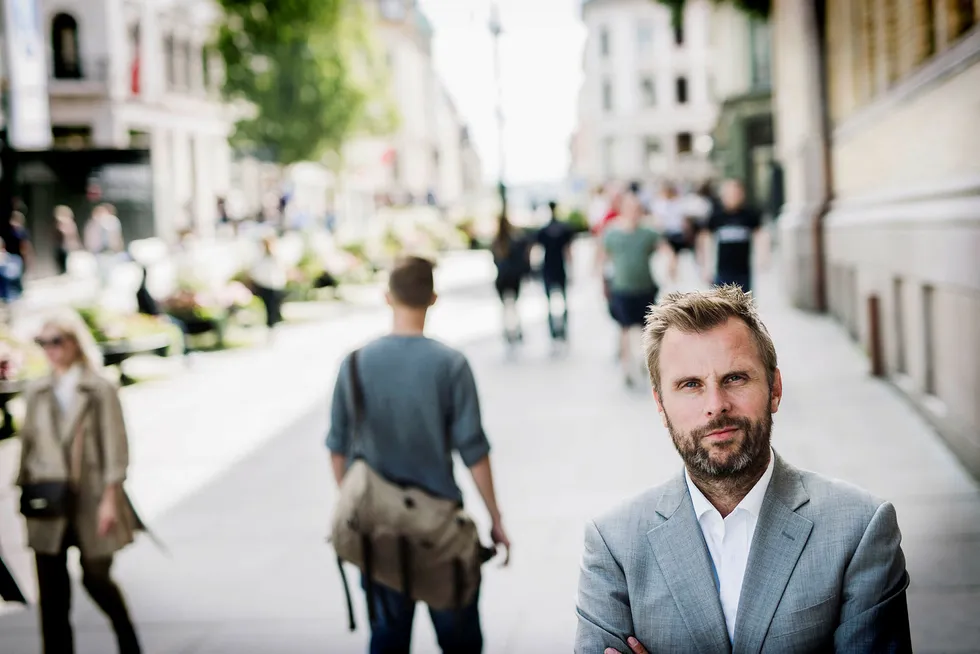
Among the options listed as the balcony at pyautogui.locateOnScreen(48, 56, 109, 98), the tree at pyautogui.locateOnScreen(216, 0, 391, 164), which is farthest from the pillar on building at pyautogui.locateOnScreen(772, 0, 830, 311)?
the balcony at pyautogui.locateOnScreen(48, 56, 109, 98)

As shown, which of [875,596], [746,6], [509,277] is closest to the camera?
[875,596]

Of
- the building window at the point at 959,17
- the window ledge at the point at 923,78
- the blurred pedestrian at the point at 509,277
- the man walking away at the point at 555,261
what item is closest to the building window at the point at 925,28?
the window ledge at the point at 923,78

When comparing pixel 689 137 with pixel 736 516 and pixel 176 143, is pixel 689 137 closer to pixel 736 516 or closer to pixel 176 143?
pixel 176 143

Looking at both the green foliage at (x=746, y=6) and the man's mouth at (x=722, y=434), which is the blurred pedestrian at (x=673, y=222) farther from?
the man's mouth at (x=722, y=434)

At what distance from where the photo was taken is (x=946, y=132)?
9.98m

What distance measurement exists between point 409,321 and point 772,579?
97.3 inches

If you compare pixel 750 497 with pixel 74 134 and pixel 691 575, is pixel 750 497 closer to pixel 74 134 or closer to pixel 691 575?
pixel 691 575

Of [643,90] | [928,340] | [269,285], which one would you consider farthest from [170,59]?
[928,340]

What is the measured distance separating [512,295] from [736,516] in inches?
582

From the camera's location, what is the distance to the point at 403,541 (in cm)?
454

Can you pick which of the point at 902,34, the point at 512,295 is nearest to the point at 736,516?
the point at 902,34

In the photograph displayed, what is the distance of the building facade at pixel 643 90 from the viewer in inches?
3553

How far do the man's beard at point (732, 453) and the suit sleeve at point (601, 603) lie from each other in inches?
10.4

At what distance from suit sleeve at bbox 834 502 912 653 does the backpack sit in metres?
2.19
